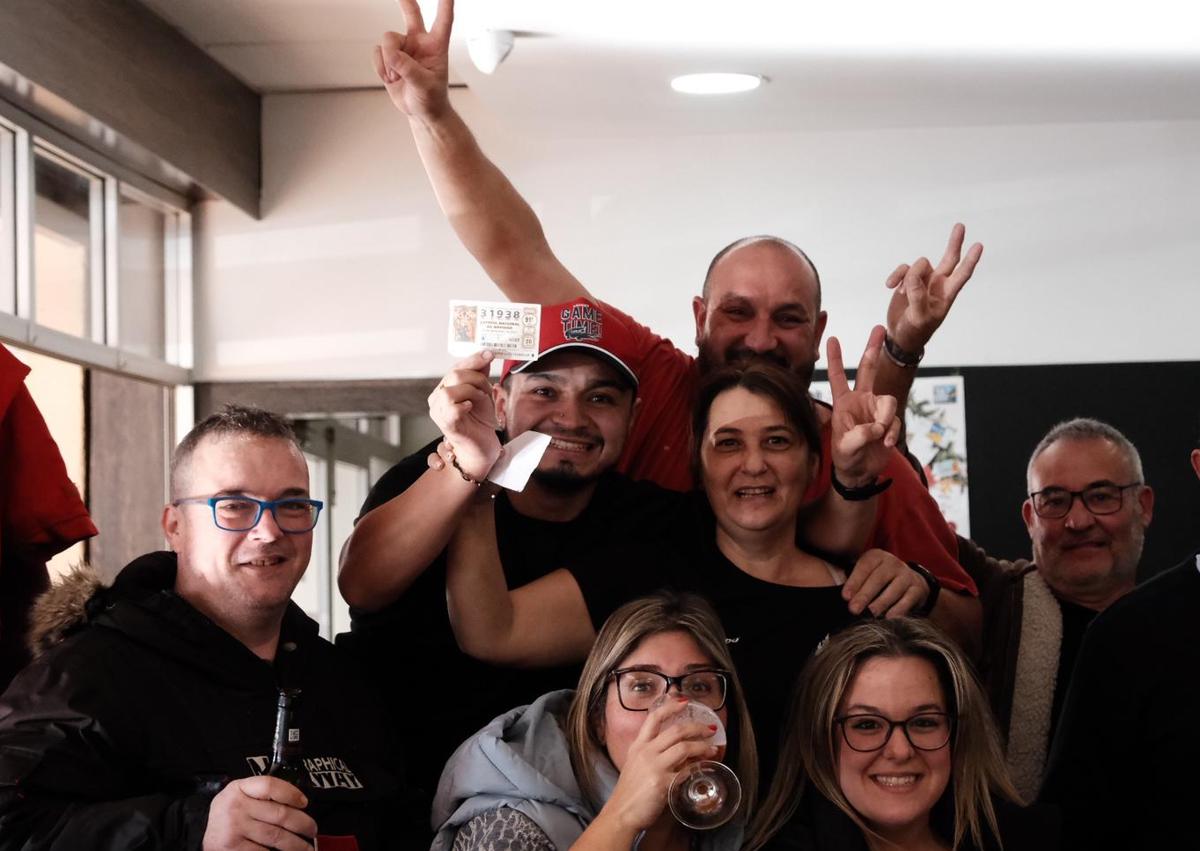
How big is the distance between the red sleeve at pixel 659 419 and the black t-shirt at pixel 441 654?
0.79 ft

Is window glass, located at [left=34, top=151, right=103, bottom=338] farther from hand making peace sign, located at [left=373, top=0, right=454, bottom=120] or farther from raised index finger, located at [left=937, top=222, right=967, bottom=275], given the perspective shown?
raised index finger, located at [left=937, top=222, right=967, bottom=275]

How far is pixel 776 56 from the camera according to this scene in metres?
4.29

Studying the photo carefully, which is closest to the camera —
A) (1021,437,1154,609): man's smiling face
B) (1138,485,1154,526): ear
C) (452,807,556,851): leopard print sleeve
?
(452,807,556,851): leopard print sleeve

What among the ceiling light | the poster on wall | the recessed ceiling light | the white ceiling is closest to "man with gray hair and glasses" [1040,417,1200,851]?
the white ceiling

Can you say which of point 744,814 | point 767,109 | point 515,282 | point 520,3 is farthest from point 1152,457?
point 744,814

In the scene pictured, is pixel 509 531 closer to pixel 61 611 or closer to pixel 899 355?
pixel 61 611

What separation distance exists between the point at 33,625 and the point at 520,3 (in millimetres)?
2318

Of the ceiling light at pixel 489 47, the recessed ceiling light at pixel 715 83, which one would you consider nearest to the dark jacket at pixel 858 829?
the ceiling light at pixel 489 47

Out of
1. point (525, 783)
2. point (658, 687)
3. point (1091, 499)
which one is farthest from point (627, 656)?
point (1091, 499)

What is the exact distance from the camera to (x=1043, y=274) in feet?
17.1

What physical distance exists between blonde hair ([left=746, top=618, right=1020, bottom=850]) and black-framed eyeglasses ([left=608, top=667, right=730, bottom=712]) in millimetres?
180

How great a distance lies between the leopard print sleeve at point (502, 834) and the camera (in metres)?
1.93

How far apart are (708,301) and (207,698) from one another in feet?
4.63

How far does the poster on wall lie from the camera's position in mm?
5191
